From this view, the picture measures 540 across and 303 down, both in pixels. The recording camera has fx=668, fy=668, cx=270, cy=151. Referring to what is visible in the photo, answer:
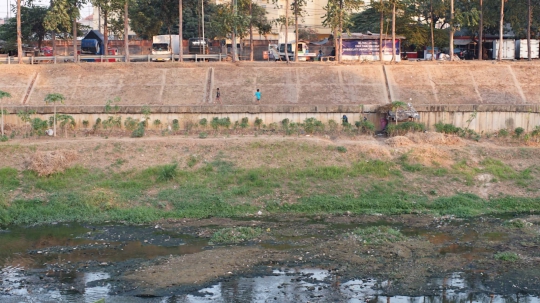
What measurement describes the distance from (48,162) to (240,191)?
292 inches

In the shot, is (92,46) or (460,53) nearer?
(460,53)

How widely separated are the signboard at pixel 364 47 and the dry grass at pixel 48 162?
28565 millimetres

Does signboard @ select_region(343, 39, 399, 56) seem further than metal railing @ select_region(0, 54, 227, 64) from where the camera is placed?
Yes

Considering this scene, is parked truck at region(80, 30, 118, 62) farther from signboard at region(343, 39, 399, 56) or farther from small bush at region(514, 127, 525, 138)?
small bush at region(514, 127, 525, 138)

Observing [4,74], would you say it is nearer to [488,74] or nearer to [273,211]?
[273,211]

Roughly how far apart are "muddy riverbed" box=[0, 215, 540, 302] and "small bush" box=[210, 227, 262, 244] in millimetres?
277

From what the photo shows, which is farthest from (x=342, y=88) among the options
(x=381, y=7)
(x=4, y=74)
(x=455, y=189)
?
(x=4, y=74)

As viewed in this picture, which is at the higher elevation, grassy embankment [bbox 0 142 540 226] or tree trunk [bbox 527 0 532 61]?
tree trunk [bbox 527 0 532 61]

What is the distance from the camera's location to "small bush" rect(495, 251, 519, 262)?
59.7 feet

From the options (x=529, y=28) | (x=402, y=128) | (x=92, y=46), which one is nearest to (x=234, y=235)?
(x=402, y=128)

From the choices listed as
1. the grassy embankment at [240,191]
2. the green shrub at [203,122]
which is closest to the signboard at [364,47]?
the green shrub at [203,122]

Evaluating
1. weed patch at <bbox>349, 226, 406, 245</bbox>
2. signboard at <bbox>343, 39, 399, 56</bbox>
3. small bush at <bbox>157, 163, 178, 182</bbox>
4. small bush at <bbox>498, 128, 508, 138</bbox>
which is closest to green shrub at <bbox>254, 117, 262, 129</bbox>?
small bush at <bbox>157, 163, 178, 182</bbox>

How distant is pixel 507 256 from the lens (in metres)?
18.3

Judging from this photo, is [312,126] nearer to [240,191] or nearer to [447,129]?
[447,129]
